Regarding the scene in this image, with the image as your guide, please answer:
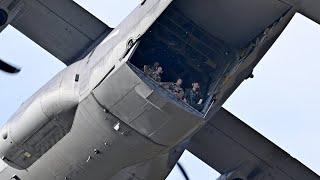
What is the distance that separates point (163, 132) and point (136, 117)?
30.0 inches

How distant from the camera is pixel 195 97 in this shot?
20203mm

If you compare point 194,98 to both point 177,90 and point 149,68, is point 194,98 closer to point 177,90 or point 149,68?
point 177,90

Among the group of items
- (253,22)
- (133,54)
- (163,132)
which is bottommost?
(163,132)

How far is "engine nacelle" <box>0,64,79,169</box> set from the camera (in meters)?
21.4

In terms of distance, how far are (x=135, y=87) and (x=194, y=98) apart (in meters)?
1.58

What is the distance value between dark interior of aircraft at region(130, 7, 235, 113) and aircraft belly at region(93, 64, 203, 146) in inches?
33.1

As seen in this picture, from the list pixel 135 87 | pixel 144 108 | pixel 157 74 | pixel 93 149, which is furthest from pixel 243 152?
pixel 135 87

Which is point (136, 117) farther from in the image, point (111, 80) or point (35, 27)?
point (35, 27)

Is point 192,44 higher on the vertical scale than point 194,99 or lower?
higher

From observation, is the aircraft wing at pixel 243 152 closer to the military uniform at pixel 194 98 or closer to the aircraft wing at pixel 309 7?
the military uniform at pixel 194 98

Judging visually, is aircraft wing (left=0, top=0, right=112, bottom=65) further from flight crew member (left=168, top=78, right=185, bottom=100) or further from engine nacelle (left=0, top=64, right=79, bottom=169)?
flight crew member (left=168, top=78, right=185, bottom=100)

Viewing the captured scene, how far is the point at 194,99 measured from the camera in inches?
793

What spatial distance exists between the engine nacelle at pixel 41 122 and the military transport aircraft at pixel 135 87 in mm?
26

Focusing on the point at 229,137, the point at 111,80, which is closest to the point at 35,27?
the point at 111,80
